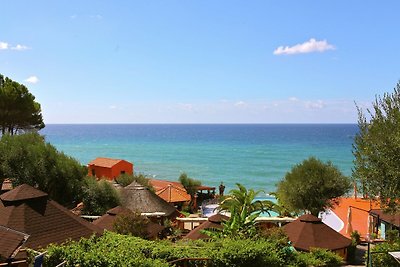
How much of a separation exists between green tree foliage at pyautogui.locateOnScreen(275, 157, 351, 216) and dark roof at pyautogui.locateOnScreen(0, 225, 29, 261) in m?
21.3

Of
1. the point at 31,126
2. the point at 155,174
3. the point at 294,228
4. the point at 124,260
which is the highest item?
the point at 31,126

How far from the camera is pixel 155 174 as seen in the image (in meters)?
90.8

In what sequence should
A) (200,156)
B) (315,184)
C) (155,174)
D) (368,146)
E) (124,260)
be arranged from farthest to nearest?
(200,156) < (155,174) < (315,184) < (368,146) < (124,260)

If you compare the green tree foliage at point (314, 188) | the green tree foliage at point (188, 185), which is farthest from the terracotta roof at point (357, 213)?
the green tree foliage at point (188, 185)

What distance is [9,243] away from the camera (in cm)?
1188

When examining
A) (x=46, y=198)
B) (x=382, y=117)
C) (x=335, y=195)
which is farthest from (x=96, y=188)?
(x=382, y=117)

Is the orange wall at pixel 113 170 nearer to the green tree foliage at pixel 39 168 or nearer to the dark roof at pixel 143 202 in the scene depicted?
the dark roof at pixel 143 202

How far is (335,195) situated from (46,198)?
2096 centimetres

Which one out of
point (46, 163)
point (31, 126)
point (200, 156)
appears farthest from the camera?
point (200, 156)

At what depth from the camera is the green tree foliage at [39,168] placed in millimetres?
26594

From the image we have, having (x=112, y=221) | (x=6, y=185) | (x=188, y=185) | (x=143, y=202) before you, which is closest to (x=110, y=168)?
(x=188, y=185)

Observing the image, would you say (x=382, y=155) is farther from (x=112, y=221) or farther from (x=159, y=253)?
(x=112, y=221)

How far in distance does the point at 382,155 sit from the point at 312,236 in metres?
6.39

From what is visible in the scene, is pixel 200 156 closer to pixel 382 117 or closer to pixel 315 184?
pixel 315 184
